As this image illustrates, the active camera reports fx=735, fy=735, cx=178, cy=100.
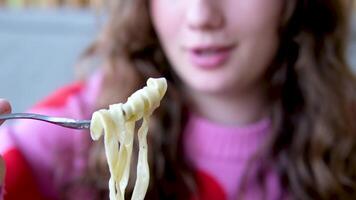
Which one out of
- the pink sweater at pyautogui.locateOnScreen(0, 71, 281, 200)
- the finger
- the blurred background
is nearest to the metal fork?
the finger

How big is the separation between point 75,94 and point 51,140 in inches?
4.2

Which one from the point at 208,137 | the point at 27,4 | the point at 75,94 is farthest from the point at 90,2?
the point at 208,137

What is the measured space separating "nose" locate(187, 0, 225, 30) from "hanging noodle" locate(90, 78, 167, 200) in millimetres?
361

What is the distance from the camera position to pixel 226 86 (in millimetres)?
1068

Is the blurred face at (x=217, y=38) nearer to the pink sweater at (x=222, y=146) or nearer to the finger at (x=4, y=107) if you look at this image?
the pink sweater at (x=222, y=146)

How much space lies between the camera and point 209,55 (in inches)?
40.7

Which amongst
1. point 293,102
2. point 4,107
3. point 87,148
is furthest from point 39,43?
Result: point 4,107

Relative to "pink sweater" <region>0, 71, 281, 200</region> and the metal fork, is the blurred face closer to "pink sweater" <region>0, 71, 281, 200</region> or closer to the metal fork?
"pink sweater" <region>0, 71, 281, 200</region>

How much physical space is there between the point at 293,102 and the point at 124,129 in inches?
22.6

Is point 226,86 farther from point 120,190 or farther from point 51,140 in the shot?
point 120,190

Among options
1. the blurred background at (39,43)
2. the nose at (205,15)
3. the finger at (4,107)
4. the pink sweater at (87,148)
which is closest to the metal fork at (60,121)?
the finger at (4,107)

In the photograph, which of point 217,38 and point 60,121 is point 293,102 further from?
point 60,121

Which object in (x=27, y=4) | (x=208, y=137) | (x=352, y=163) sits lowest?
(x=352, y=163)

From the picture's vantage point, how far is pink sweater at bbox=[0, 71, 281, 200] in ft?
3.77
